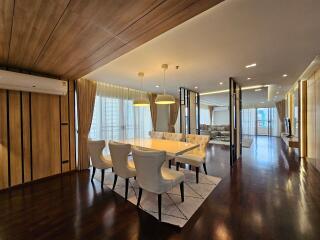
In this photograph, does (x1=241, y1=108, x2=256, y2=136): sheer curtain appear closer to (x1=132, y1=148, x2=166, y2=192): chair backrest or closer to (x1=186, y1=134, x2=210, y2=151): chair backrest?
(x1=186, y1=134, x2=210, y2=151): chair backrest

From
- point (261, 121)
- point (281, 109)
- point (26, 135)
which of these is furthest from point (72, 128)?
point (261, 121)

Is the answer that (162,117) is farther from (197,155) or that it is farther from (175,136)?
(197,155)

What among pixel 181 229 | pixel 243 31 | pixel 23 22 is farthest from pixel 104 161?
pixel 243 31

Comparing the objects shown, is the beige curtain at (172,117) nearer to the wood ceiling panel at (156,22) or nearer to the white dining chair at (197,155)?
the white dining chair at (197,155)

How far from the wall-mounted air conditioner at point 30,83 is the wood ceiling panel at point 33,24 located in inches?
19.4

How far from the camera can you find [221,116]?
47.0 feet

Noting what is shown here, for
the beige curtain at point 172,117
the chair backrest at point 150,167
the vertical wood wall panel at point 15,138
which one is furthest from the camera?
the beige curtain at point 172,117

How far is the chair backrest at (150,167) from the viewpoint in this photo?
2.05 m

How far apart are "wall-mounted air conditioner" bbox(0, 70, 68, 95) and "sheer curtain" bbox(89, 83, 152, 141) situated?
51.3 inches

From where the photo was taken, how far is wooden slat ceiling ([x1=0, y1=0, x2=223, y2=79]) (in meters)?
1.44

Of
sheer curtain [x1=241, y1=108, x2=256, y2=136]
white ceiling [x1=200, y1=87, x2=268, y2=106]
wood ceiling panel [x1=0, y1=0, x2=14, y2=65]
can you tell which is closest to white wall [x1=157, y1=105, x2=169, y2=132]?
white ceiling [x1=200, y1=87, x2=268, y2=106]

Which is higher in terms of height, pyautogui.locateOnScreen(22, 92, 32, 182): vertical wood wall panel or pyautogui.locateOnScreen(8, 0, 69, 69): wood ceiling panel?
pyautogui.locateOnScreen(8, 0, 69, 69): wood ceiling panel

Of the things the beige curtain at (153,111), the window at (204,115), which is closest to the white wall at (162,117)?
the beige curtain at (153,111)

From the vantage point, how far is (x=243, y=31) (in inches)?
79.9
